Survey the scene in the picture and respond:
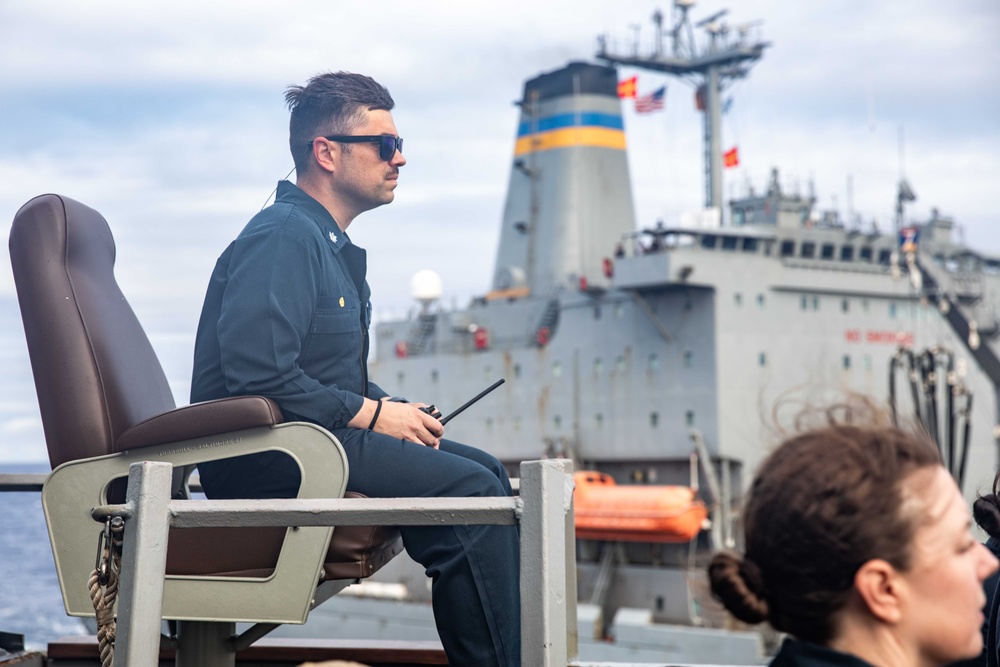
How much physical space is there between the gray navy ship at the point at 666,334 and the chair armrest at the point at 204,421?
583 inches

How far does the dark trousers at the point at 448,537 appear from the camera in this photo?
2.10 metres

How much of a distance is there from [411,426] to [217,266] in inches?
21.3

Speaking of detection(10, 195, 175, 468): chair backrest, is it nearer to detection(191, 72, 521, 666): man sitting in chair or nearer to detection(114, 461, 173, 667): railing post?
detection(191, 72, 521, 666): man sitting in chair

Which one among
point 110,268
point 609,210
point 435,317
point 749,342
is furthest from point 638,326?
point 110,268

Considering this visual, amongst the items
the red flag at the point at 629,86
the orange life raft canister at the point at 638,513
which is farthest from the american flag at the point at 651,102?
the orange life raft canister at the point at 638,513

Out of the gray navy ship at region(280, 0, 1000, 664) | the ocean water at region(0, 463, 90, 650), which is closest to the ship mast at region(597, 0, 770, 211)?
the gray navy ship at region(280, 0, 1000, 664)

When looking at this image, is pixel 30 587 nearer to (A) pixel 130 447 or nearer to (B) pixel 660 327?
(B) pixel 660 327

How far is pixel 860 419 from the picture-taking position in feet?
4.44

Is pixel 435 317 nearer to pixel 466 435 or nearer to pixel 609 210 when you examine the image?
pixel 466 435

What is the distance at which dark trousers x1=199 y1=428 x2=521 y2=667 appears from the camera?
2.10 metres

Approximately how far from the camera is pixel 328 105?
2410mm

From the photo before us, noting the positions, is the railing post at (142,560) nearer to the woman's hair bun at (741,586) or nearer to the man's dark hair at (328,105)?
the man's dark hair at (328,105)

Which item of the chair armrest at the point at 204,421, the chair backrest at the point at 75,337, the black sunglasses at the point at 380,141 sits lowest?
the chair armrest at the point at 204,421

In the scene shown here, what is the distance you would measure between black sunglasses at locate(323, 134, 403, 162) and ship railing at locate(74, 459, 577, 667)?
0.86m
